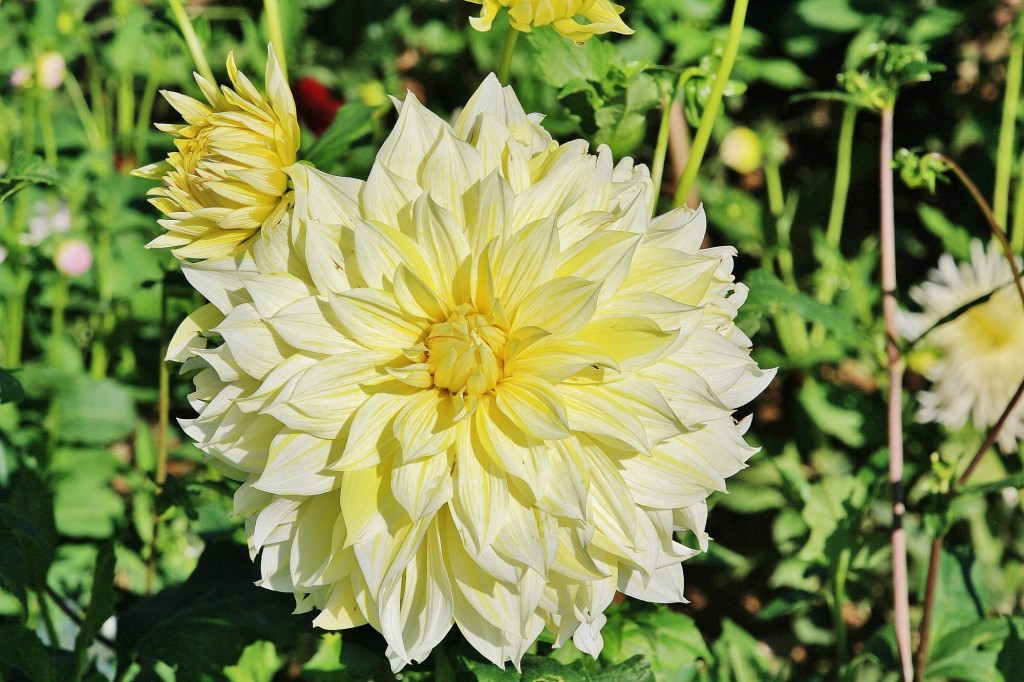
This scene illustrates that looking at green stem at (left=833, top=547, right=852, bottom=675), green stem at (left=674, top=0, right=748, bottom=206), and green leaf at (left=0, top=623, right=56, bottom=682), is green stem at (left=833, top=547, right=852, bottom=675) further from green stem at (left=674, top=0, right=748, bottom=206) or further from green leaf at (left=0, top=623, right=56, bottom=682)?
green leaf at (left=0, top=623, right=56, bottom=682)

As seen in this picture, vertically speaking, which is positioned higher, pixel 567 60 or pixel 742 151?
pixel 567 60

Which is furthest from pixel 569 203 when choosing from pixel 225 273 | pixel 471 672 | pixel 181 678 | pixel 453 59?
pixel 453 59

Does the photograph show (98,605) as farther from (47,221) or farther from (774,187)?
(774,187)

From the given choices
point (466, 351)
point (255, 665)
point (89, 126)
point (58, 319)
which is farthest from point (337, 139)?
point (89, 126)

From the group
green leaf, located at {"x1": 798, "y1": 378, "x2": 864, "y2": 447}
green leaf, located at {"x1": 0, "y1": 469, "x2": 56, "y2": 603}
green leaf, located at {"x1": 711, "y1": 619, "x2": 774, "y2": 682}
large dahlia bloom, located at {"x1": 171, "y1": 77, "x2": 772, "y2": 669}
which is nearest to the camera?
large dahlia bloom, located at {"x1": 171, "y1": 77, "x2": 772, "y2": 669}

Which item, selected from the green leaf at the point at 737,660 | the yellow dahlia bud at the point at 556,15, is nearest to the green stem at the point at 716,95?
the yellow dahlia bud at the point at 556,15

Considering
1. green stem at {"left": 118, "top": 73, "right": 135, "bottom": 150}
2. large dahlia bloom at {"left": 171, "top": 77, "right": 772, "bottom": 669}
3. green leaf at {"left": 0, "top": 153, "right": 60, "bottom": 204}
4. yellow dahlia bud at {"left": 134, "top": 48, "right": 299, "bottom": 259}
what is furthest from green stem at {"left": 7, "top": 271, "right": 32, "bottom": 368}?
large dahlia bloom at {"left": 171, "top": 77, "right": 772, "bottom": 669}

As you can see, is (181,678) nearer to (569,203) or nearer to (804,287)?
(569,203)
